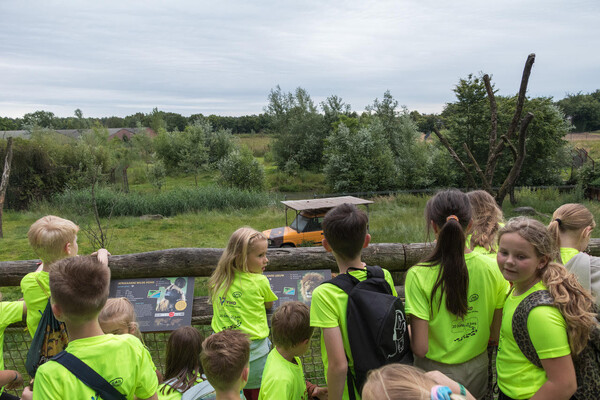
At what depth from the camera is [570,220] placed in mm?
2516

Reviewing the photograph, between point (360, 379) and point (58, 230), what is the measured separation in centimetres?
198

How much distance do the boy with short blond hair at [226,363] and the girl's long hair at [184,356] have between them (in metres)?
0.36

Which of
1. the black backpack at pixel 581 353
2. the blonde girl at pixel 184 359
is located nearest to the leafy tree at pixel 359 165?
the blonde girl at pixel 184 359

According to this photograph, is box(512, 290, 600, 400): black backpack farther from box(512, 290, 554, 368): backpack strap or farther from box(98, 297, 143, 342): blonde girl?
box(98, 297, 143, 342): blonde girl

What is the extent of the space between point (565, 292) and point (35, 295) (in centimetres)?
291

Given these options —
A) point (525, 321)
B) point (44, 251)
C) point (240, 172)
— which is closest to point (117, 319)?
point (44, 251)

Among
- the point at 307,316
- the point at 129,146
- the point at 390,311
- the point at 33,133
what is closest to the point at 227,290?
the point at 307,316

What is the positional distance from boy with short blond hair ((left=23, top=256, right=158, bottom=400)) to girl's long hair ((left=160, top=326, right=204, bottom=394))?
37 cm

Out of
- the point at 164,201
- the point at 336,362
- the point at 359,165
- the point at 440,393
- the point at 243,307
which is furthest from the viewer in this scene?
the point at 359,165

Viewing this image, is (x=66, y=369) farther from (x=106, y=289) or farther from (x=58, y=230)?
(x=58, y=230)

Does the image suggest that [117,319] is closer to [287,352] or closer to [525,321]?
[287,352]

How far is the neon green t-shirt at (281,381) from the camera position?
2.19 m

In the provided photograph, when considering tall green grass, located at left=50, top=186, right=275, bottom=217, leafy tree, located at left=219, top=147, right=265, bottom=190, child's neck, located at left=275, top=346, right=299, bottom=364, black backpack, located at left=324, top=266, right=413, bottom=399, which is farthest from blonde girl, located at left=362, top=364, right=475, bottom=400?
leafy tree, located at left=219, top=147, right=265, bottom=190

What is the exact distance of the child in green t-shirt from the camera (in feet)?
7.23
